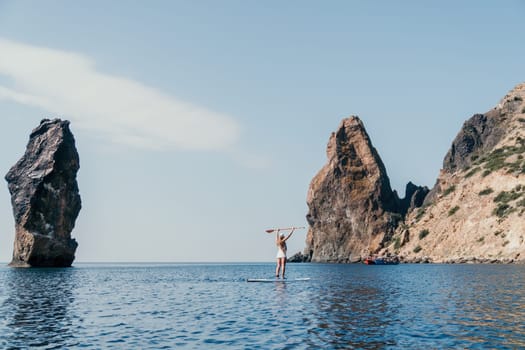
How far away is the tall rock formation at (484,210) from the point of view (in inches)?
5108

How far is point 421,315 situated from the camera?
30453 millimetres

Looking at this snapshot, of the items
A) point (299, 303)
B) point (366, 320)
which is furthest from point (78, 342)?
point (299, 303)

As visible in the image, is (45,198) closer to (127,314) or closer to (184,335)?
(127,314)

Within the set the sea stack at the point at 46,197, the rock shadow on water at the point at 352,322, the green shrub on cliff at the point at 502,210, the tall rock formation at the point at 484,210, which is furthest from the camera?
the sea stack at the point at 46,197

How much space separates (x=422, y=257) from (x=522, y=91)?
80.5 m

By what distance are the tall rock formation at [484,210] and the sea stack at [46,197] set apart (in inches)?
4177

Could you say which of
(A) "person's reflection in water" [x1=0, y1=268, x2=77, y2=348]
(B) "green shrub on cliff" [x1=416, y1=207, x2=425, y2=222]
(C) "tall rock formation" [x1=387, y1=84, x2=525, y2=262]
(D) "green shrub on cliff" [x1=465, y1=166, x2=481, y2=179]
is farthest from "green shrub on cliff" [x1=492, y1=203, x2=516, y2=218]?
(A) "person's reflection in water" [x1=0, y1=268, x2=77, y2=348]

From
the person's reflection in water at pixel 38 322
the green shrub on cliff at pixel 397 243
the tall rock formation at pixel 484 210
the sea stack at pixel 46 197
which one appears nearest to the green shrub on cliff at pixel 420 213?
the tall rock formation at pixel 484 210

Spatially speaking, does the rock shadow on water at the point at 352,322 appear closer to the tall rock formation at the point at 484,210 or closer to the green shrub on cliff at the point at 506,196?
the tall rock formation at the point at 484,210

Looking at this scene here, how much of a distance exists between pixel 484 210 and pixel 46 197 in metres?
123

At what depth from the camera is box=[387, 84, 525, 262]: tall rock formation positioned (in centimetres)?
12975

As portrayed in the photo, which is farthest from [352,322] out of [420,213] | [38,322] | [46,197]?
[420,213]

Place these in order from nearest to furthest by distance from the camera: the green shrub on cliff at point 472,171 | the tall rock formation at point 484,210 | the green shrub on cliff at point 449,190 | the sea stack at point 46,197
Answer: the tall rock formation at point 484,210
the sea stack at point 46,197
the green shrub on cliff at point 472,171
the green shrub on cliff at point 449,190

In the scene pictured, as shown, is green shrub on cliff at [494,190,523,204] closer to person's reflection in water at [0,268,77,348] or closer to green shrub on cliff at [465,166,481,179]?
green shrub on cliff at [465,166,481,179]
